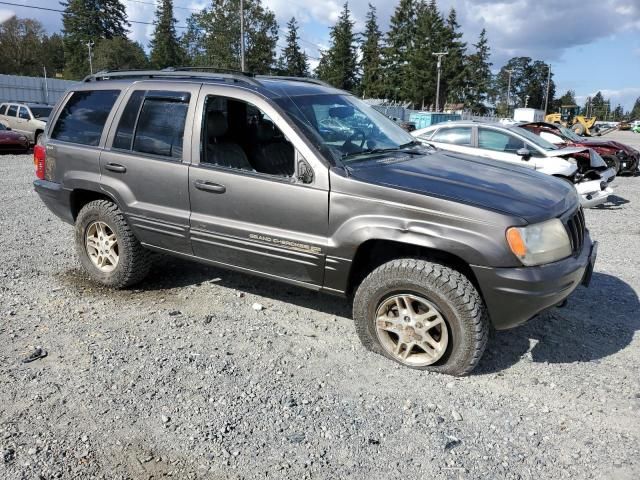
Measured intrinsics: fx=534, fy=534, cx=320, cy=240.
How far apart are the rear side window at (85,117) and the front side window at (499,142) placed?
6.99 meters

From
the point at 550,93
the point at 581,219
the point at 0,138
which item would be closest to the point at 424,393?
the point at 581,219

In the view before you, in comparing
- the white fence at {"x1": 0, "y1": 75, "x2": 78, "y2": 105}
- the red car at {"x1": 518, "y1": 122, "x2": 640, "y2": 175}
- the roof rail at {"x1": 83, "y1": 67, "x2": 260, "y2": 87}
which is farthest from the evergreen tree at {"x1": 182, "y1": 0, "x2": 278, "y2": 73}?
the roof rail at {"x1": 83, "y1": 67, "x2": 260, "y2": 87}

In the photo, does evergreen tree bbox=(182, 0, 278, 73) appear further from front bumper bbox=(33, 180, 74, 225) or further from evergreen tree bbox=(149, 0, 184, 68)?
front bumper bbox=(33, 180, 74, 225)

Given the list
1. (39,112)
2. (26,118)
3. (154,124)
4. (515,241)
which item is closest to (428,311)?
(515,241)

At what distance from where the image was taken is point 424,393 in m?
3.39

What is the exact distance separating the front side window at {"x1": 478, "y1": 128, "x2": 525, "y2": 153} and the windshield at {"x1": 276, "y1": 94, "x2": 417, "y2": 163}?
547 cm

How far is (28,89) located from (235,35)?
112 ft

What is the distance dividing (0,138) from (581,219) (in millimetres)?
18631

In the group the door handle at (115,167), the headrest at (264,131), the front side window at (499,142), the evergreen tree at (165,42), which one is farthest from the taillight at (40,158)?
the evergreen tree at (165,42)

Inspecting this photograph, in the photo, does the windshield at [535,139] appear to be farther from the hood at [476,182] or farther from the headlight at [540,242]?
the headlight at [540,242]

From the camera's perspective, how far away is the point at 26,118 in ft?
65.3

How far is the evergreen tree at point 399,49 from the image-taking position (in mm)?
74044

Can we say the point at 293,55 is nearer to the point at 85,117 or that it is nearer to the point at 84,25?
the point at 84,25

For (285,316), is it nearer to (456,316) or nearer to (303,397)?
(303,397)
